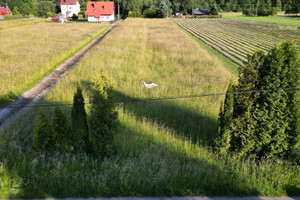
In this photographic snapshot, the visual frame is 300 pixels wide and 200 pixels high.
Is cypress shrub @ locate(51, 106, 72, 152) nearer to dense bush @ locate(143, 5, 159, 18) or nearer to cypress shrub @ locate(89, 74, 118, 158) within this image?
cypress shrub @ locate(89, 74, 118, 158)

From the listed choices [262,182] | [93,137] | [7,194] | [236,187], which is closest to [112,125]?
[93,137]

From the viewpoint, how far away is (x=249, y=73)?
5.81m

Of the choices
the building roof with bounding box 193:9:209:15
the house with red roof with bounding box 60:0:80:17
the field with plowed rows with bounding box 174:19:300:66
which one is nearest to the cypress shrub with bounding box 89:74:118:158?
the field with plowed rows with bounding box 174:19:300:66

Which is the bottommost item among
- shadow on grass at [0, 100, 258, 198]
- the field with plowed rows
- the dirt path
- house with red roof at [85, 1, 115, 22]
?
shadow on grass at [0, 100, 258, 198]

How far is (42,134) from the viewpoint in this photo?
5.57 metres

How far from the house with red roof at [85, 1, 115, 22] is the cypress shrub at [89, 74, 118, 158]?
82.5 metres

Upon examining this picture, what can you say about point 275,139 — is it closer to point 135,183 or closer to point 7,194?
point 135,183

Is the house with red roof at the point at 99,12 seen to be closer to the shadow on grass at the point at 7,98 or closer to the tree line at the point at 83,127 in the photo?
the shadow on grass at the point at 7,98

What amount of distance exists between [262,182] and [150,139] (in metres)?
3.29

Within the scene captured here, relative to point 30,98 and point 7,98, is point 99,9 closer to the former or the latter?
point 30,98

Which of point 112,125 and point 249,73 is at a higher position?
point 249,73

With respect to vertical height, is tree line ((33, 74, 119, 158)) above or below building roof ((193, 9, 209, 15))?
below

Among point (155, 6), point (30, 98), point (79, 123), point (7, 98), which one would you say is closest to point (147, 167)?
point (79, 123)

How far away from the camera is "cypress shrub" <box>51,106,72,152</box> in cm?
555
